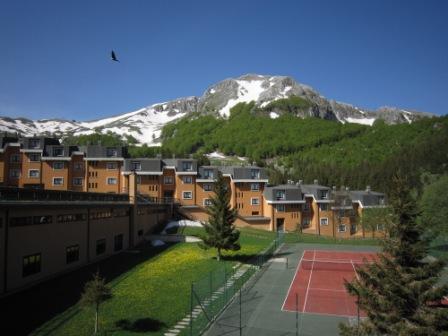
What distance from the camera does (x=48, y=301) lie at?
2330 centimetres

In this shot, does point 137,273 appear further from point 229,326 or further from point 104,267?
point 229,326

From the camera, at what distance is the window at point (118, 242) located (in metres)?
39.7

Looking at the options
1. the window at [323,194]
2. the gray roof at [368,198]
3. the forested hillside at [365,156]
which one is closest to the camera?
the window at [323,194]

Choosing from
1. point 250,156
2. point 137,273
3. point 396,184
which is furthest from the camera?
point 250,156

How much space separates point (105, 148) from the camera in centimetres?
6512

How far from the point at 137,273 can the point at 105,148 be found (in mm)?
38185

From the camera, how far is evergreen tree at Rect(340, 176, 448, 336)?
15445 millimetres

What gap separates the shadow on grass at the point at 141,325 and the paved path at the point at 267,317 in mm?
2758

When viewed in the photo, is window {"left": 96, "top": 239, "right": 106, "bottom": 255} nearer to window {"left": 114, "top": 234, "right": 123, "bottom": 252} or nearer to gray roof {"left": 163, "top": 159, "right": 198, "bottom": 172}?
window {"left": 114, "top": 234, "right": 123, "bottom": 252}

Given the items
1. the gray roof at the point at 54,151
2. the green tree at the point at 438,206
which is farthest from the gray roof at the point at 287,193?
the gray roof at the point at 54,151

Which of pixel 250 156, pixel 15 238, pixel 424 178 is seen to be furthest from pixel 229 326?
pixel 250 156

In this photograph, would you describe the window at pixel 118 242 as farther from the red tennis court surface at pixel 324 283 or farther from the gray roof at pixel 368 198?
the gray roof at pixel 368 198

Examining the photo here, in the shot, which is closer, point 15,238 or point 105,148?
point 15,238

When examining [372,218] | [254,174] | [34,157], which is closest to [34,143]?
[34,157]
